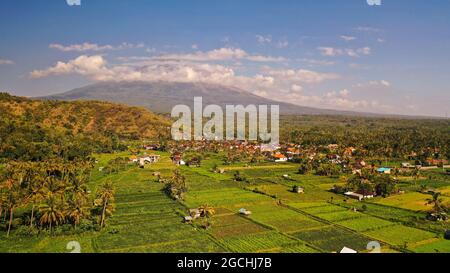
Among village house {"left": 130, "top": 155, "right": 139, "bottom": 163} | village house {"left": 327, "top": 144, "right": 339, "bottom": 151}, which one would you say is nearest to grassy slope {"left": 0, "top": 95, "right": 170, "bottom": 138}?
village house {"left": 130, "top": 155, "right": 139, "bottom": 163}

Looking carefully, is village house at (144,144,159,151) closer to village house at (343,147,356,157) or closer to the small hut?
village house at (343,147,356,157)

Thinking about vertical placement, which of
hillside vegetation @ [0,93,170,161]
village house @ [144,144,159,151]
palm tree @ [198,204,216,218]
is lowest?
palm tree @ [198,204,216,218]

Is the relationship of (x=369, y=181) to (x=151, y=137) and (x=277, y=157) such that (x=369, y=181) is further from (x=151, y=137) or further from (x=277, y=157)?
(x=151, y=137)

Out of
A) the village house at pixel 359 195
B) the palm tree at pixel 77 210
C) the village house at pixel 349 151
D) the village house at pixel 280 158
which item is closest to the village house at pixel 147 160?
the village house at pixel 280 158

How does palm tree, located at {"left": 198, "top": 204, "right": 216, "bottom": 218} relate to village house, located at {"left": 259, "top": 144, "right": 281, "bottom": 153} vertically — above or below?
below

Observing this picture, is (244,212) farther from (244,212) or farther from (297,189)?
(297,189)

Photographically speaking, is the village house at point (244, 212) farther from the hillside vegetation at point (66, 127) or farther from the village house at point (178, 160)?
the hillside vegetation at point (66, 127)

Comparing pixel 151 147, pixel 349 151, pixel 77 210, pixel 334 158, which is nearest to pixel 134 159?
pixel 151 147

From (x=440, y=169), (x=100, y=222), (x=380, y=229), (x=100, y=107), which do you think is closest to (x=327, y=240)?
(x=380, y=229)
